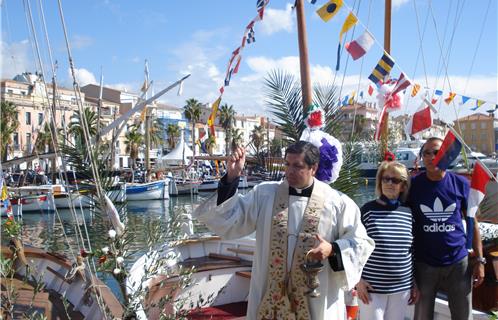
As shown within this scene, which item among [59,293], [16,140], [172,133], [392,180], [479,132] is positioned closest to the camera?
[392,180]

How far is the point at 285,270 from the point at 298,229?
0.76ft

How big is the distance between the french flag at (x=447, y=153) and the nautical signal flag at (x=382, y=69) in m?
1.80

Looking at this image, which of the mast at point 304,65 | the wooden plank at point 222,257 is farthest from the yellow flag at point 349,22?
the wooden plank at point 222,257

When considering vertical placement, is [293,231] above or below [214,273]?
above

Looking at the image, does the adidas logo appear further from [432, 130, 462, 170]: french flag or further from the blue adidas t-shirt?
[432, 130, 462, 170]: french flag

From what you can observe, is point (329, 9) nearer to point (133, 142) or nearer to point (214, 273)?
Answer: point (214, 273)

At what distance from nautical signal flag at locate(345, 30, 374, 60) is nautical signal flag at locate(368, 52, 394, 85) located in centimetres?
24

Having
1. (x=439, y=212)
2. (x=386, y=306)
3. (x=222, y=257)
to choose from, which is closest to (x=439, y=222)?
(x=439, y=212)

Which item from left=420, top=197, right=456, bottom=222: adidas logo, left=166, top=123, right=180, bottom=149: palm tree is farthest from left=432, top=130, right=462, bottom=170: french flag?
left=166, top=123, right=180, bottom=149: palm tree

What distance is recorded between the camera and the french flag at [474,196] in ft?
10.2

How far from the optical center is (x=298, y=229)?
244 cm

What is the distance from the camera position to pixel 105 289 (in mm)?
4152

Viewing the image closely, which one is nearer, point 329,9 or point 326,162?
point 326,162

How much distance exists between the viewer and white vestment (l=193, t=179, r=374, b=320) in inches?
92.7
